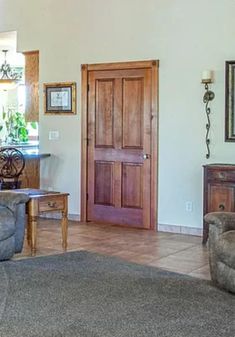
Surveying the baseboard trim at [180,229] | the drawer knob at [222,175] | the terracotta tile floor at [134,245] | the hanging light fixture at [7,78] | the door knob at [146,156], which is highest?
the hanging light fixture at [7,78]

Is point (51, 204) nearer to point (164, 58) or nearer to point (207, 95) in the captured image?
point (207, 95)

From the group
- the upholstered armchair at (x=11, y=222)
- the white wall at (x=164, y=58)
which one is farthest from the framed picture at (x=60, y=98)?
the upholstered armchair at (x=11, y=222)

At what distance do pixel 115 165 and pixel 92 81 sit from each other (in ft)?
3.79

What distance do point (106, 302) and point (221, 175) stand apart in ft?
8.49

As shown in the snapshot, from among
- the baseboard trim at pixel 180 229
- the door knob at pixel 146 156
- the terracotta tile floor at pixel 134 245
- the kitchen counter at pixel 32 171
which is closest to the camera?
the terracotta tile floor at pixel 134 245

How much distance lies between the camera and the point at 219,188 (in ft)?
19.9

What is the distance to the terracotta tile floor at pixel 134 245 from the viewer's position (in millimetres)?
5230

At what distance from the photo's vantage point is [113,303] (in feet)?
12.8

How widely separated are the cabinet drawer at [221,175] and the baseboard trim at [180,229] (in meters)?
0.83

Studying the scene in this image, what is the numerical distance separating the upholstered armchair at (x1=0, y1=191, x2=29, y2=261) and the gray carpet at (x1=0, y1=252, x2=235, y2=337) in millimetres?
142

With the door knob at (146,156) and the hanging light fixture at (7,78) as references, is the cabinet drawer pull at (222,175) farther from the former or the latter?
the hanging light fixture at (7,78)

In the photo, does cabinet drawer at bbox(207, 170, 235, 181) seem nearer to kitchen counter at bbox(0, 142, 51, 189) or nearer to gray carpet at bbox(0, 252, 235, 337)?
gray carpet at bbox(0, 252, 235, 337)

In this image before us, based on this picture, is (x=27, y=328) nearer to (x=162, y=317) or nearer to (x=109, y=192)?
(x=162, y=317)

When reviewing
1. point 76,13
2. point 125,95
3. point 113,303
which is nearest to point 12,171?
point 125,95
